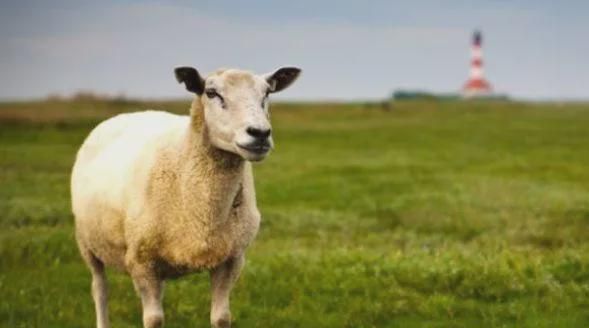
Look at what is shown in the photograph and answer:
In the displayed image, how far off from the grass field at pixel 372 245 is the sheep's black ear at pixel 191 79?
3.83m

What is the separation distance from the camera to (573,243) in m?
18.5

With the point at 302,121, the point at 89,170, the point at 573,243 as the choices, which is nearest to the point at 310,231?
the point at 573,243

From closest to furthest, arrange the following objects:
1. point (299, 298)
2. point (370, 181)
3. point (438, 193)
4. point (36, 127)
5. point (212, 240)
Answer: point (212, 240), point (299, 298), point (438, 193), point (370, 181), point (36, 127)

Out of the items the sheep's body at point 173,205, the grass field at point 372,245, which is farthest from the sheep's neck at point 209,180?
the grass field at point 372,245

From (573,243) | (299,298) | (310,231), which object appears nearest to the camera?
(299,298)

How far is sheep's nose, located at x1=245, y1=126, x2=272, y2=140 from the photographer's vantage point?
7.20m

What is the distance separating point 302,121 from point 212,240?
80.1 metres

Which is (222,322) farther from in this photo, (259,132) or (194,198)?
(259,132)

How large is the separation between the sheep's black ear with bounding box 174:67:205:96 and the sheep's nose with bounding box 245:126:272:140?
919mm

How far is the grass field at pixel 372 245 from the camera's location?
37.4 ft

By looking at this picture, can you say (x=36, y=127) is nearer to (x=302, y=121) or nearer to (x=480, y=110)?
(x=302, y=121)

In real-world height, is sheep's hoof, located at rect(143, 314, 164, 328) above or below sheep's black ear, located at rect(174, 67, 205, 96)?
below

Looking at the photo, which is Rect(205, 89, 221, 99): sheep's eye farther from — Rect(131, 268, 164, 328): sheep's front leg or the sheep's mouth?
Rect(131, 268, 164, 328): sheep's front leg

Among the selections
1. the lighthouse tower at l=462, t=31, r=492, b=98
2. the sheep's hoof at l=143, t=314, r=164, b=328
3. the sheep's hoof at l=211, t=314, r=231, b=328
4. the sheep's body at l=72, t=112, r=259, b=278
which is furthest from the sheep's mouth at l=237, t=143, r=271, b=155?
the lighthouse tower at l=462, t=31, r=492, b=98
